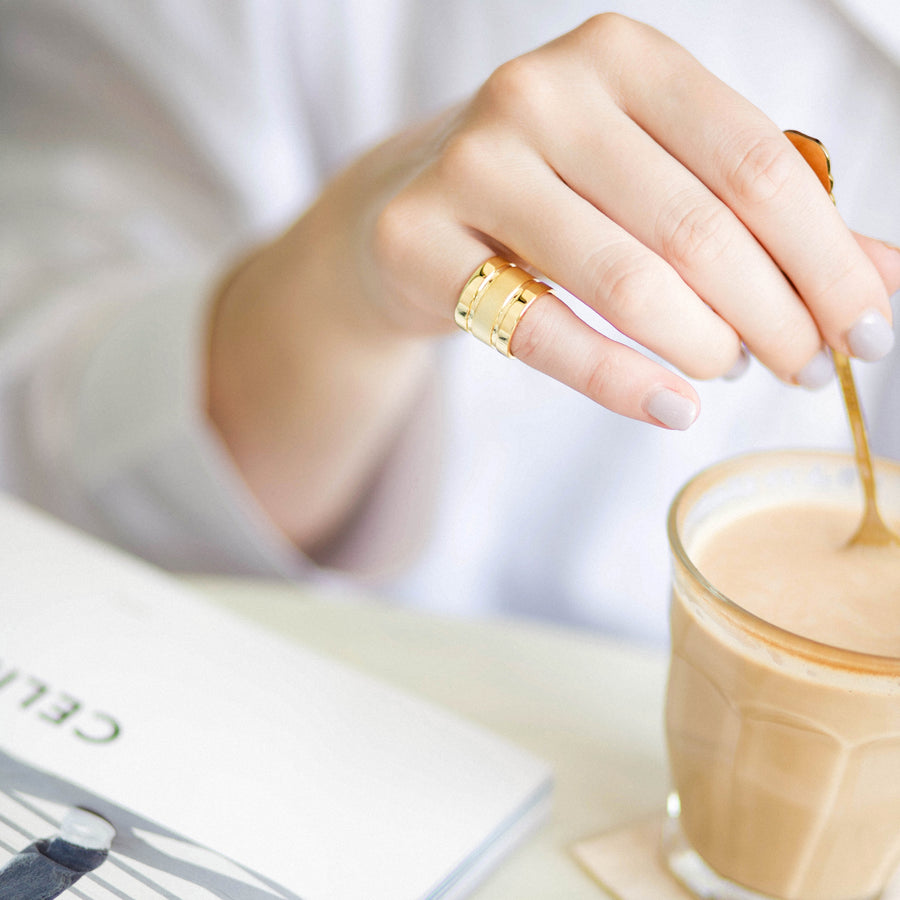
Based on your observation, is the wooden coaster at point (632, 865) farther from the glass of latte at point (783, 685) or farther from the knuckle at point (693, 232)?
the knuckle at point (693, 232)

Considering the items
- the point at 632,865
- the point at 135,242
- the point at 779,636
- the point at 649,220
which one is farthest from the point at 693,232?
the point at 135,242

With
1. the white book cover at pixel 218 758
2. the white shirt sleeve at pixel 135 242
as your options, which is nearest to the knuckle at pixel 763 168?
the white book cover at pixel 218 758

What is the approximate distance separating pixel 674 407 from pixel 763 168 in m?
0.07

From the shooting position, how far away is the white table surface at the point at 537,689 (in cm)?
36

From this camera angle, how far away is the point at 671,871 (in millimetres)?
343

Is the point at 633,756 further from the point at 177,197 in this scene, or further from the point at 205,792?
the point at 177,197

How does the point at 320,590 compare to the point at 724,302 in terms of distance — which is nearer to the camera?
the point at 724,302

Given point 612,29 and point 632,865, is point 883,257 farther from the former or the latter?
point 632,865

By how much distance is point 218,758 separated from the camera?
338mm

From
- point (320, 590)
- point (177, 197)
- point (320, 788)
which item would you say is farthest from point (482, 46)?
point (320, 788)

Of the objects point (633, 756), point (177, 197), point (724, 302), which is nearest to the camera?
point (724, 302)

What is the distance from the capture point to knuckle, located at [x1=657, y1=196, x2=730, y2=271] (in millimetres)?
283

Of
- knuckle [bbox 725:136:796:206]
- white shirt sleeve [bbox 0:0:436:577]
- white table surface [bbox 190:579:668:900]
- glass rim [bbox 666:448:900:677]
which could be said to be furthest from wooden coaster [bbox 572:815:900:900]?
white shirt sleeve [bbox 0:0:436:577]

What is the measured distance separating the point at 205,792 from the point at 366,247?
24 centimetres
